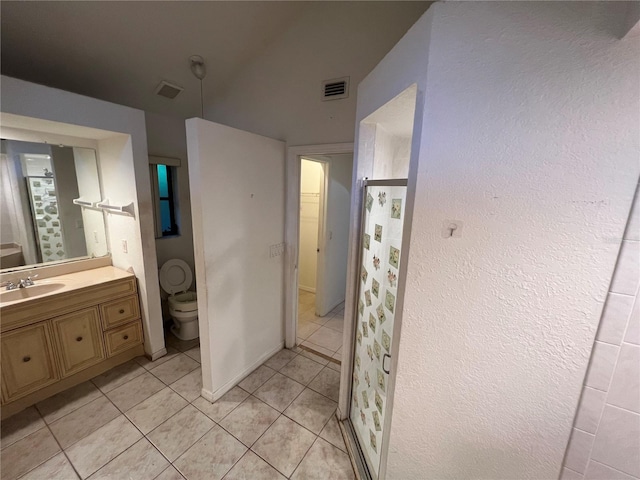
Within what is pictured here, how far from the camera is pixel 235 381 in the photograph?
209 centimetres

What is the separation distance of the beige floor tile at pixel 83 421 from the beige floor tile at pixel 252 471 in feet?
3.34

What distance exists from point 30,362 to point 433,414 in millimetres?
2635

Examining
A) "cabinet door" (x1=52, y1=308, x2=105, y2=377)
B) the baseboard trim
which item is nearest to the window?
"cabinet door" (x1=52, y1=308, x2=105, y2=377)

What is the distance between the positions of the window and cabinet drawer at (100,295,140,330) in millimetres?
790

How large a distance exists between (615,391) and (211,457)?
1.95 metres

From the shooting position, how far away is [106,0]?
1.51m

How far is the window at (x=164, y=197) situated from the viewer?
267 cm

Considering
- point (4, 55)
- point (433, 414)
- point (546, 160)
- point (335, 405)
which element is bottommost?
point (335, 405)

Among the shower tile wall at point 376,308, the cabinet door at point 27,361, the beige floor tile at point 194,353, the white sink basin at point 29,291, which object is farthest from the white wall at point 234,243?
the white sink basin at point 29,291

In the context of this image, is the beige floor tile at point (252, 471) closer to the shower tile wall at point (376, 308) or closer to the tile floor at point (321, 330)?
the shower tile wall at point (376, 308)

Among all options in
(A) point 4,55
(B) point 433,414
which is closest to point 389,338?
(B) point 433,414

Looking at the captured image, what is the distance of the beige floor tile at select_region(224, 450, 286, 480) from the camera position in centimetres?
142

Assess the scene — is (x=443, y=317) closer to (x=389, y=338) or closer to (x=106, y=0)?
(x=389, y=338)

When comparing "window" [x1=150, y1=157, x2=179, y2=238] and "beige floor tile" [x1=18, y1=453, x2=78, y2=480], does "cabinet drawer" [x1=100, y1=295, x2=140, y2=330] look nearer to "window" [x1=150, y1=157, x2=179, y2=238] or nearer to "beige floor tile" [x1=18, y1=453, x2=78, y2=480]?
"window" [x1=150, y1=157, x2=179, y2=238]
